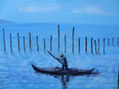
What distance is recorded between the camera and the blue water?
1333 mm

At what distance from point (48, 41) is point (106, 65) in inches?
22.3

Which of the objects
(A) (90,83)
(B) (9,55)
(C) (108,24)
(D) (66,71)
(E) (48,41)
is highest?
(C) (108,24)

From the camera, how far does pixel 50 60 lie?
135 centimetres

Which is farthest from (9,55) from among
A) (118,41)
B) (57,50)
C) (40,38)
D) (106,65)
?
(118,41)

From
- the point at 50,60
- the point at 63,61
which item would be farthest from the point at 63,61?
the point at 50,60

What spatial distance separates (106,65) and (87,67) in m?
0.17

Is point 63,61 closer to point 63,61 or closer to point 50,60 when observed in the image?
point 63,61

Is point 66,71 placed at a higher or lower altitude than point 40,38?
lower

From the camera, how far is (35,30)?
1335mm

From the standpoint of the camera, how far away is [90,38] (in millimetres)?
1364

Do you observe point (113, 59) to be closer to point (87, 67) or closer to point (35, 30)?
point (87, 67)

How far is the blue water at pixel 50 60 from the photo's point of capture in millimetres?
1333

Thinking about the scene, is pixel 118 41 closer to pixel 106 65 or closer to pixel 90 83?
pixel 106 65

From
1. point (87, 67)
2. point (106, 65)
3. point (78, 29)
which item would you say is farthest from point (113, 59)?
point (78, 29)
